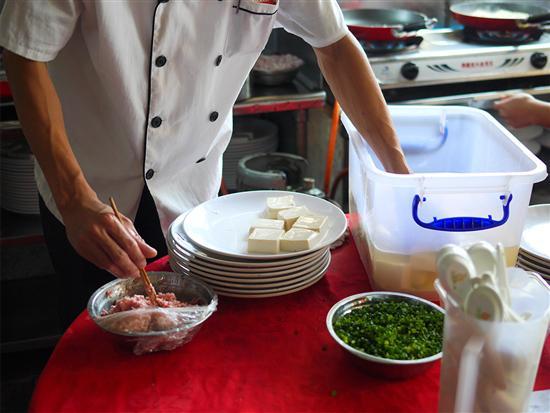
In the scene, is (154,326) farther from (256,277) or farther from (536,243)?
(536,243)

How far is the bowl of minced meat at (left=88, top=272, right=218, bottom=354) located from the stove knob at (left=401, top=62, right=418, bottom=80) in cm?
197

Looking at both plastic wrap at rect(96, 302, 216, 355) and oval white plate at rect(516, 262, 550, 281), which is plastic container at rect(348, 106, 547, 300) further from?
plastic wrap at rect(96, 302, 216, 355)

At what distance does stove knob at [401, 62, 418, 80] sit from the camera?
3.05 meters

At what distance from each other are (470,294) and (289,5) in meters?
1.11

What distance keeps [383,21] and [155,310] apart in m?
2.55

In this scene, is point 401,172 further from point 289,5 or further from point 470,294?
point 470,294

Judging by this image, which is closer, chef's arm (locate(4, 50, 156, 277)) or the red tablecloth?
the red tablecloth

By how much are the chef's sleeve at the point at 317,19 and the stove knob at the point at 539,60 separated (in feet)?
5.80

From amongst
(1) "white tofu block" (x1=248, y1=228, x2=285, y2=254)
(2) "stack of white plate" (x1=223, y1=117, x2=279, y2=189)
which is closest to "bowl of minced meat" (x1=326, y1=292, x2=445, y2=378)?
(1) "white tofu block" (x1=248, y1=228, x2=285, y2=254)

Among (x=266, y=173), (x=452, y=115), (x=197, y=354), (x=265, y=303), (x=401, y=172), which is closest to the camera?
(x=197, y=354)

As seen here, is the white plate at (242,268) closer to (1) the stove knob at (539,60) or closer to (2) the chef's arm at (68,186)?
(2) the chef's arm at (68,186)

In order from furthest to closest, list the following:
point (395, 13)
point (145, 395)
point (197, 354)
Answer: point (395, 13)
point (197, 354)
point (145, 395)

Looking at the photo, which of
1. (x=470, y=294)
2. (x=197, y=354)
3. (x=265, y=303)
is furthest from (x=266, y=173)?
(x=470, y=294)

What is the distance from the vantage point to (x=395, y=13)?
342 centimetres
